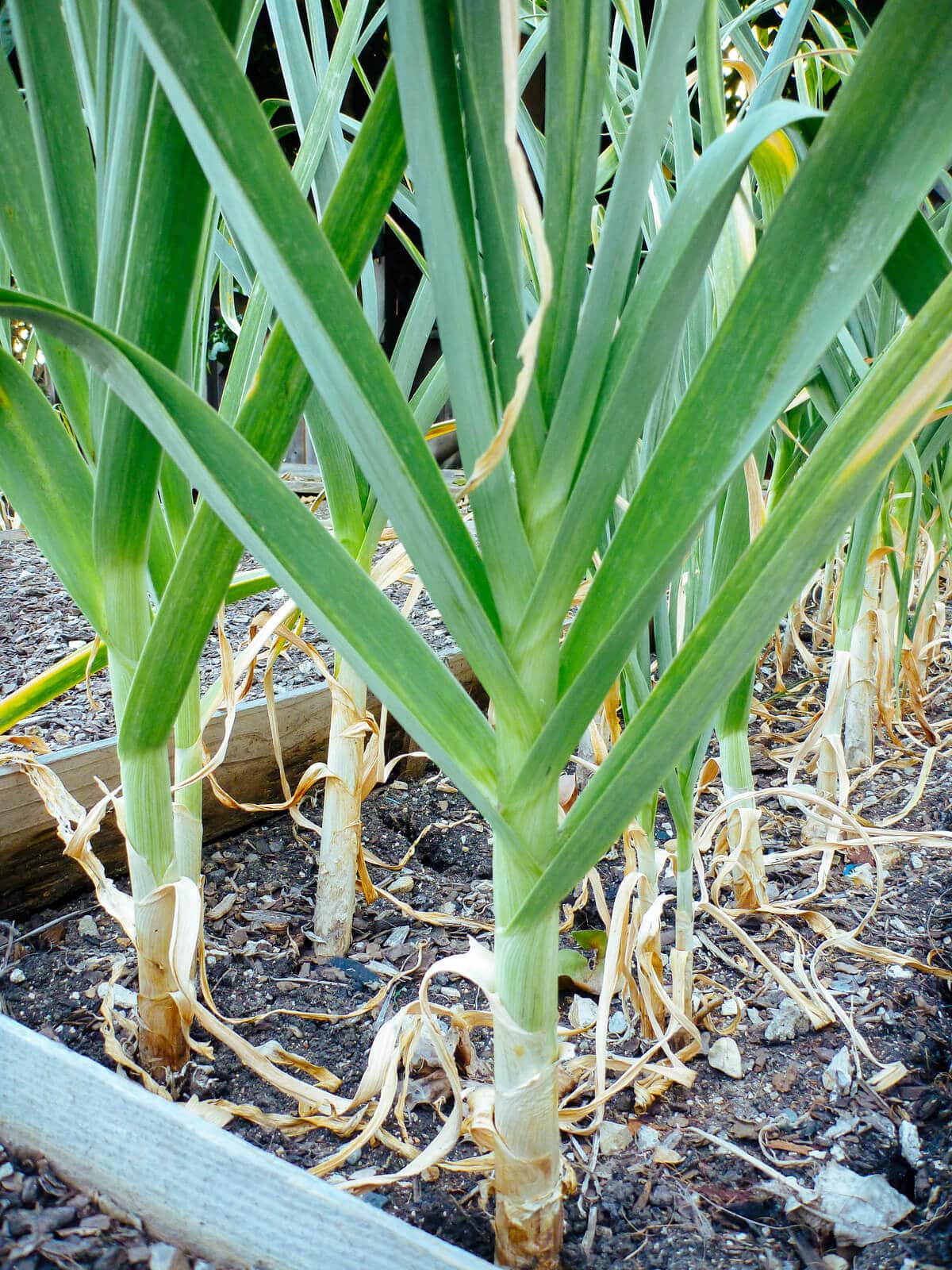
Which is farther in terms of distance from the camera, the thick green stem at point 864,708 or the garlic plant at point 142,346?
the thick green stem at point 864,708

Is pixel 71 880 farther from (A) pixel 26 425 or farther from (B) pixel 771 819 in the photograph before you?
(B) pixel 771 819

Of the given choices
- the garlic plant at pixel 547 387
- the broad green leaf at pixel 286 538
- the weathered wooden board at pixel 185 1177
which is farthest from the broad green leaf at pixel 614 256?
the weathered wooden board at pixel 185 1177

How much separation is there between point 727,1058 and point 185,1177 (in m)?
0.44

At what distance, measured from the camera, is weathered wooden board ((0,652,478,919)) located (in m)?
0.90

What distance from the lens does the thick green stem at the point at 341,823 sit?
2.85ft

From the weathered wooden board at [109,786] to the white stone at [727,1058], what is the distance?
0.63m

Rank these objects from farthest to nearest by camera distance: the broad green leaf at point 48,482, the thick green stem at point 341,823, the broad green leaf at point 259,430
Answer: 1. the thick green stem at point 341,823
2. the broad green leaf at point 48,482
3. the broad green leaf at point 259,430

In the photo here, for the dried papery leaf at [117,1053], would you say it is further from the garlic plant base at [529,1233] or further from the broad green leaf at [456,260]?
the broad green leaf at [456,260]

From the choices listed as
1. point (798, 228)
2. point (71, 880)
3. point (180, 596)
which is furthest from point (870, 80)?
point (71, 880)

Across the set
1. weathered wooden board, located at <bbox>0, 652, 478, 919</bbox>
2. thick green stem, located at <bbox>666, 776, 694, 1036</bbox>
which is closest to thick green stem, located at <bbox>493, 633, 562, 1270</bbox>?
thick green stem, located at <bbox>666, 776, 694, 1036</bbox>

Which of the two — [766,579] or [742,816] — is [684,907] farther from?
[766,579]

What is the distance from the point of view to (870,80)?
298 mm

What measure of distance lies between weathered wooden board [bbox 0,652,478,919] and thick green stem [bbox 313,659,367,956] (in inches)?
9.4

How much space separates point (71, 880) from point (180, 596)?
0.59 metres
